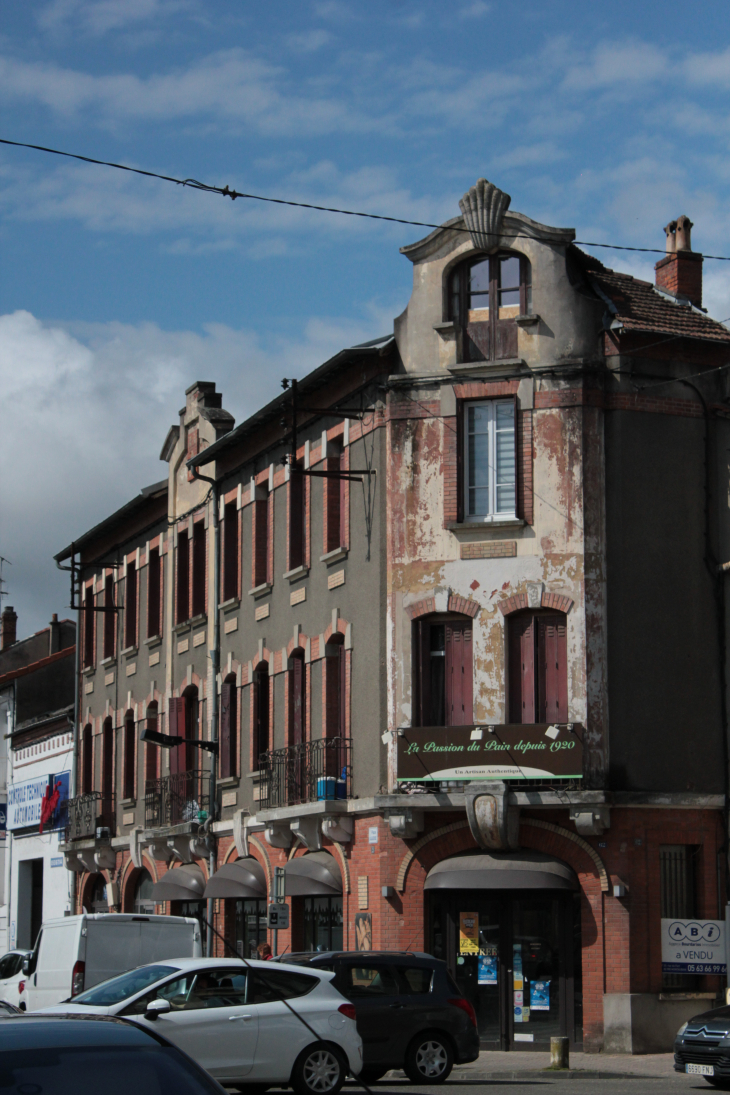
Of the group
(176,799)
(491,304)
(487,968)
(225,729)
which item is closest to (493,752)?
(487,968)

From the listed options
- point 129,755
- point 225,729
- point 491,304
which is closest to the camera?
point 491,304

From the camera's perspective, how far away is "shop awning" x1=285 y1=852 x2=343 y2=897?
1016 inches

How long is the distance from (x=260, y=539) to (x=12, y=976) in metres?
9.52

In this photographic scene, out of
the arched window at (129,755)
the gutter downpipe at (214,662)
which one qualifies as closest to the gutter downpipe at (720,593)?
the gutter downpipe at (214,662)

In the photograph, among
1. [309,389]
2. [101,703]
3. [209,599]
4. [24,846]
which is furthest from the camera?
[24,846]

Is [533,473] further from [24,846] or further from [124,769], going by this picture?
[24,846]

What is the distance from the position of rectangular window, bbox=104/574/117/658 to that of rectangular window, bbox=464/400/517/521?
721 inches

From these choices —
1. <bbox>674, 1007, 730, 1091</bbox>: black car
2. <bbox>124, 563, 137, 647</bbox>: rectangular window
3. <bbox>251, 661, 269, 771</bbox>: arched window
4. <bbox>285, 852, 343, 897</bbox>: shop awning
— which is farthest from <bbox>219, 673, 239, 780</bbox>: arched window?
<bbox>674, 1007, 730, 1091</bbox>: black car

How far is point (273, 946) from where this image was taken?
28328 mm

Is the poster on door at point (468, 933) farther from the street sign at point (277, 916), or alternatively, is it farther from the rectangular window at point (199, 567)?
the rectangular window at point (199, 567)

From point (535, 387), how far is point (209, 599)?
11.5 metres

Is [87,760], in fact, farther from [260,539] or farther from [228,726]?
[260,539]

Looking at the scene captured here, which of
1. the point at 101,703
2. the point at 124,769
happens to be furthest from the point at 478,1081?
the point at 101,703

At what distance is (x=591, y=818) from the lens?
896 inches
